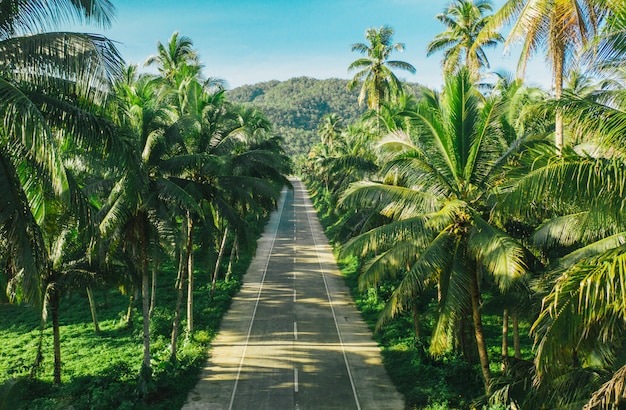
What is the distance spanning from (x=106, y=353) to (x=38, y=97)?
14.5 meters

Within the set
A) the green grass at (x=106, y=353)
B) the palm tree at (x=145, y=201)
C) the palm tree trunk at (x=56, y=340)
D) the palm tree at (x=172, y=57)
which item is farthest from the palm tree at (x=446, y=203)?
the palm tree at (x=172, y=57)

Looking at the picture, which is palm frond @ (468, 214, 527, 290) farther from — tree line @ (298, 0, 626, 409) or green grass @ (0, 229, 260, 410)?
green grass @ (0, 229, 260, 410)

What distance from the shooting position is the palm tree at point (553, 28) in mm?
11742

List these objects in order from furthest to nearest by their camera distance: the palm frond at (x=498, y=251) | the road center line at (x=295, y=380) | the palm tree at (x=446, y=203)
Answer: the road center line at (x=295, y=380) → the palm tree at (x=446, y=203) → the palm frond at (x=498, y=251)

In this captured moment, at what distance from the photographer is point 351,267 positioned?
104 feet

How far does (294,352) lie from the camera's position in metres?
18.4

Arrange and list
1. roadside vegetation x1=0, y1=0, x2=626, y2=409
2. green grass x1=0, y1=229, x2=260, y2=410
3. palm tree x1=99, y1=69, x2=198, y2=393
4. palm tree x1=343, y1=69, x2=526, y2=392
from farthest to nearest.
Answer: green grass x1=0, y1=229, x2=260, y2=410
palm tree x1=99, y1=69, x2=198, y2=393
palm tree x1=343, y1=69, x2=526, y2=392
roadside vegetation x1=0, y1=0, x2=626, y2=409

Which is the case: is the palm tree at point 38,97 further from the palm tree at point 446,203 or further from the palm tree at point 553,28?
the palm tree at point 553,28

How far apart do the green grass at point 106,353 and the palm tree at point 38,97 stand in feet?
7.17

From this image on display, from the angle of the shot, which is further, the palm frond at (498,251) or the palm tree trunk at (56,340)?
the palm tree trunk at (56,340)

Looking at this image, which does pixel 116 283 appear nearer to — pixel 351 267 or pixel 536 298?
pixel 536 298

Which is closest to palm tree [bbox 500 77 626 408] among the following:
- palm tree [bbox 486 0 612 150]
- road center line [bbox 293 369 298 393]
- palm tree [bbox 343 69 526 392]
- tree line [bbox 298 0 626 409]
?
tree line [bbox 298 0 626 409]

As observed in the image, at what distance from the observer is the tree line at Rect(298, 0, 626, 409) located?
19.4 ft

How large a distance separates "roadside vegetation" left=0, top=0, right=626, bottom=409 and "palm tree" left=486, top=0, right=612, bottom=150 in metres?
0.06
